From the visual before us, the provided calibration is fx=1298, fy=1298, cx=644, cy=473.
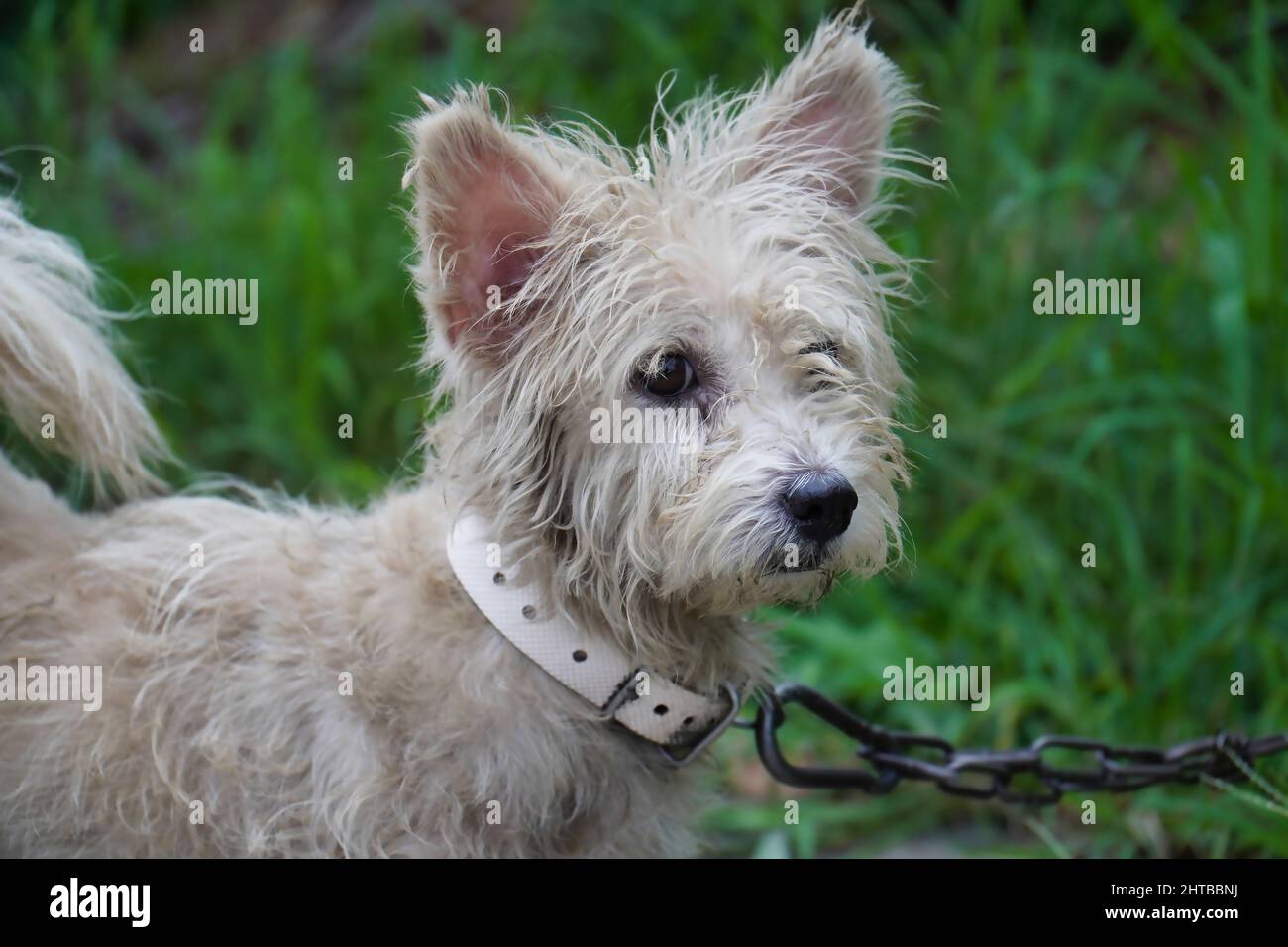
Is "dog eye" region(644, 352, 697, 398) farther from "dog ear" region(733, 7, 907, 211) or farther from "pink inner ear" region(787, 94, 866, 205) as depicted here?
"pink inner ear" region(787, 94, 866, 205)

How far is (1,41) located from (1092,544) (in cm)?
606

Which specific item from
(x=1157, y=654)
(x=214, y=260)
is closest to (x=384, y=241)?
(x=214, y=260)

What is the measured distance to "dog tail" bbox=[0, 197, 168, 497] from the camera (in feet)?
8.96

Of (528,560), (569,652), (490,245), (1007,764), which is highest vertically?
(490,245)

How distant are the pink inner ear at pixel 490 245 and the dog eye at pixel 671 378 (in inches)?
12.9

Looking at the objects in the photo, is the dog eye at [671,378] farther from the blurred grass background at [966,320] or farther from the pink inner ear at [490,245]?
the blurred grass background at [966,320]

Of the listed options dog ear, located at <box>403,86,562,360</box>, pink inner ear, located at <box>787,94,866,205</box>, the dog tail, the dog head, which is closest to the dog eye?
the dog head

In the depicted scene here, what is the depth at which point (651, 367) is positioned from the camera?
2.44 m

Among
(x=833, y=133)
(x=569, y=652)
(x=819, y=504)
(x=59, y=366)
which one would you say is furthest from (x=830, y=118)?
(x=59, y=366)

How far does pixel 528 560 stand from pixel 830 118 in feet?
3.84

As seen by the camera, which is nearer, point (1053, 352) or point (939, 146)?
point (1053, 352)

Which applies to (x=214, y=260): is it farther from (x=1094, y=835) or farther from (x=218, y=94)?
(x=1094, y=835)

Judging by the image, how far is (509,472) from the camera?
2516 millimetres

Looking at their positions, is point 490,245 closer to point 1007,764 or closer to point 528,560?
point 528,560
